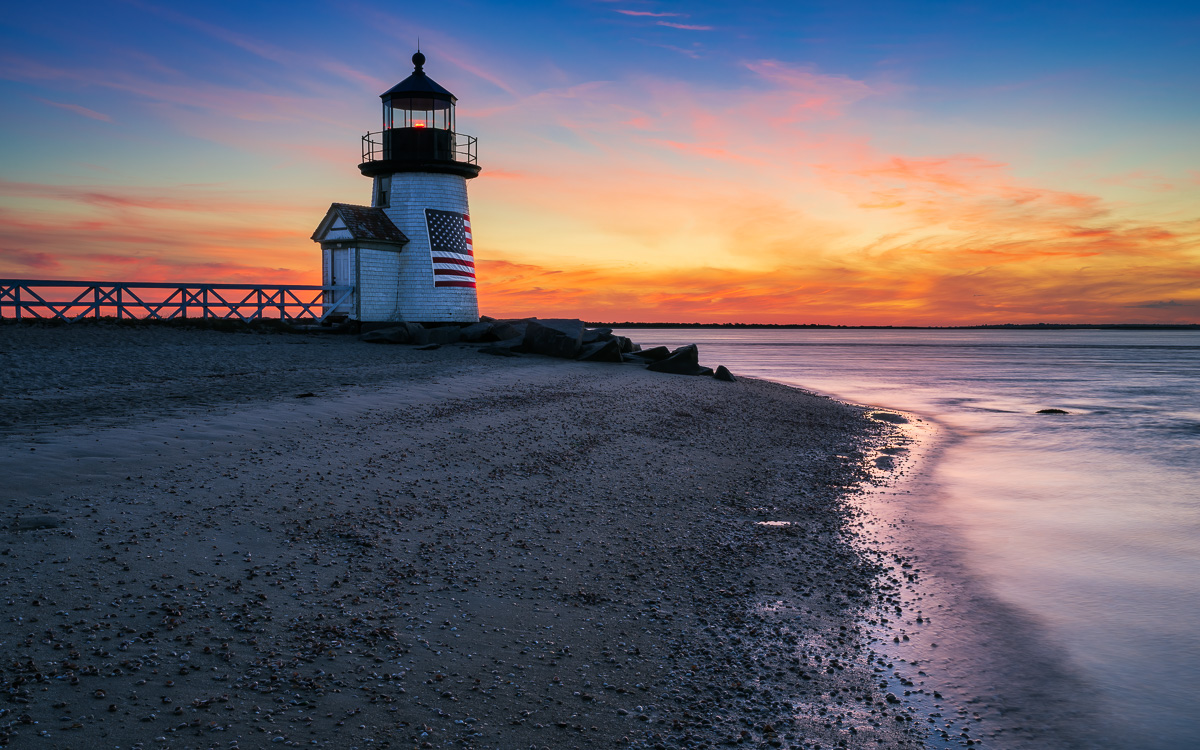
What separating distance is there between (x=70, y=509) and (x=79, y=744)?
9.99 ft

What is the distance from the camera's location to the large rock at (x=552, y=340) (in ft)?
76.2

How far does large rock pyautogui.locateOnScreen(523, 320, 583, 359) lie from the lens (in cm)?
2322

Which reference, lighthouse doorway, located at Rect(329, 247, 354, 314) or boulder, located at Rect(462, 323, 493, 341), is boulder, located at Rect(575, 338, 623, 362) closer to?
boulder, located at Rect(462, 323, 493, 341)

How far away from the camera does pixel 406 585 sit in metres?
5.14

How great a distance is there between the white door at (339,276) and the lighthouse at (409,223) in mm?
38

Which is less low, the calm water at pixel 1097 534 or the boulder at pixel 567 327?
the boulder at pixel 567 327

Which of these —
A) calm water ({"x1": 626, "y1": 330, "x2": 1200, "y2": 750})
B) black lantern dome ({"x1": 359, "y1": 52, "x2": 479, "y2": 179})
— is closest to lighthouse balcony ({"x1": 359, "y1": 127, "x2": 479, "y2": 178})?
black lantern dome ({"x1": 359, "y1": 52, "x2": 479, "y2": 179})

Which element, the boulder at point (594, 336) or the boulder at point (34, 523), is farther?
the boulder at point (594, 336)

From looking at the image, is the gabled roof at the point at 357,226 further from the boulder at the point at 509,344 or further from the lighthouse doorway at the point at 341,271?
the boulder at the point at 509,344

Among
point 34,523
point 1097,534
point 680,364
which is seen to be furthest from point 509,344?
point 34,523

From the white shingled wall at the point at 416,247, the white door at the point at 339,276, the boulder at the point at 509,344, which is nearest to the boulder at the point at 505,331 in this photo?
the boulder at the point at 509,344

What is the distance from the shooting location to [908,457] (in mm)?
13227

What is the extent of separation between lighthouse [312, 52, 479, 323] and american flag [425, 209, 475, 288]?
4 cm

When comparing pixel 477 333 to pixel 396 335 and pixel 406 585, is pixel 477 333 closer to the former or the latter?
pixel 396 335
